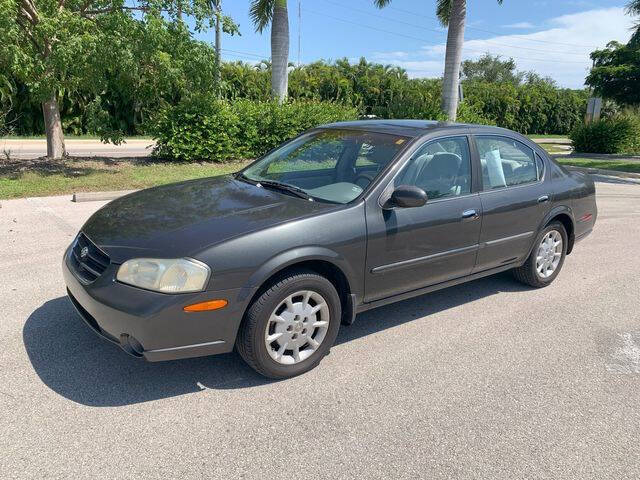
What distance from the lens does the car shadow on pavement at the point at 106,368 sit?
320cm

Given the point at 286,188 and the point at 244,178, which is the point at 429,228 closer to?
the point at 286,188

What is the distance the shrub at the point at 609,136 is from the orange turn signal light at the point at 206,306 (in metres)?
24.7

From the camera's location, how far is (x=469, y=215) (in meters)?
4.28

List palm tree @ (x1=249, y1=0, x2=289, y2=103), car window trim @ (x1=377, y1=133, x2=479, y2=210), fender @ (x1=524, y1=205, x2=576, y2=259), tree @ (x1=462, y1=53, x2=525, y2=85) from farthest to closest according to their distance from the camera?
tree @ (x1=462, y1=53, x2=525, y2=85) < palm tree @ (x1=249, y1=0, x2=289, y2=103) < fender @ (x1=524, y1=205, x2=576, y2=259) < car window trim @ (x1=377, y1=133, x2=479, y2=210)

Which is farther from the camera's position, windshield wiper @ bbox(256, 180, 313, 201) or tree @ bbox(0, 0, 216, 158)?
tree @ bbox(0, 0, 216, 158)

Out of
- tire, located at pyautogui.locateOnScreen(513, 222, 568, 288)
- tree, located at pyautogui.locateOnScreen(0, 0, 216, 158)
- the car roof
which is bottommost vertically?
tire, located at pyautogui.locateOnScreen(513, 222, 568, 288)

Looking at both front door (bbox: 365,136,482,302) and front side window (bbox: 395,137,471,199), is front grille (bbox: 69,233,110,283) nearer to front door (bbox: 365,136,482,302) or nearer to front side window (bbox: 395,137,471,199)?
front door (bbox: 365,136,482,302)

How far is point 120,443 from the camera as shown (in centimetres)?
274

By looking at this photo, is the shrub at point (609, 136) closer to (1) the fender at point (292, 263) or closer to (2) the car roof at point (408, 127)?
(2) the car roof at point (408, 127)

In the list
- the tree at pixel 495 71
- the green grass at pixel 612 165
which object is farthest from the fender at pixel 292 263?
the tree at pixel 495 71

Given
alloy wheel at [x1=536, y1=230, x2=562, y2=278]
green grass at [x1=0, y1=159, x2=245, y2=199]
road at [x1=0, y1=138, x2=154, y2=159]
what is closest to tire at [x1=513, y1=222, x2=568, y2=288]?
alloy wheel at [x1=536, y1=230, x2=562, y2=278]

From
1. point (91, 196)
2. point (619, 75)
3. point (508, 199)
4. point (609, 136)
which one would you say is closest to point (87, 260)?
point (508, 199)

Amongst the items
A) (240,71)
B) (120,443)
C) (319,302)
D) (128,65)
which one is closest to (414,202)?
(319,302)

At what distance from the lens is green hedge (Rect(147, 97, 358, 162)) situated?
12984 mm
